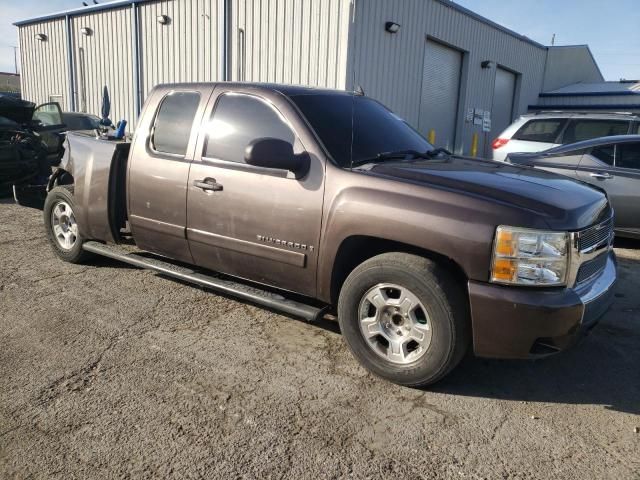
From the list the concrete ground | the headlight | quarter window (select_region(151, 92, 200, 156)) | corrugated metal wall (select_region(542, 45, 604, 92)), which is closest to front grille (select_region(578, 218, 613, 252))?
the headlight

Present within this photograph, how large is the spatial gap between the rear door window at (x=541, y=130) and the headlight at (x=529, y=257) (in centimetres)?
711

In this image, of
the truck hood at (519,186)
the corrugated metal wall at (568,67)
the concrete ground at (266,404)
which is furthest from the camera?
the corrugated metal wall at (568,67)

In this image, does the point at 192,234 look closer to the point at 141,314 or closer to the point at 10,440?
the point at 141,314

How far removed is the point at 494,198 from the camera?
2949 mm

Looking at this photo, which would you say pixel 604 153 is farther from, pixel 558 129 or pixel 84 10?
pixel 84 10

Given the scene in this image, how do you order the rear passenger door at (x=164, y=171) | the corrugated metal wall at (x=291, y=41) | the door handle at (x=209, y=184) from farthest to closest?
the corrugated metal wall at (x=291, y=41), the rear passenger door at (x=164, y=171), the door handle at (x=209, y=184)

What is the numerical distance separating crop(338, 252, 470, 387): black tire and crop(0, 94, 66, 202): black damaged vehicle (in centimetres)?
629

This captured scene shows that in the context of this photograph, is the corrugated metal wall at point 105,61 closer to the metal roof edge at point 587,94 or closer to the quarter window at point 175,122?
the quarter window at point 175,122

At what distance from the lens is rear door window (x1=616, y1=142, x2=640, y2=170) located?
22.6ft

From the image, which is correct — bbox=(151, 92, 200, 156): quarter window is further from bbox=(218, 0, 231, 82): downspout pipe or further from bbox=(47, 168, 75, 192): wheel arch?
bbox=(218, 0, 231, 82): downspout pipe

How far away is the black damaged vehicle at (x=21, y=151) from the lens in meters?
8.30

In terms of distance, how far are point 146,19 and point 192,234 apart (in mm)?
14439

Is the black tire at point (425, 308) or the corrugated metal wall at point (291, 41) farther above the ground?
the corrugated metal wall at point (291, 41)

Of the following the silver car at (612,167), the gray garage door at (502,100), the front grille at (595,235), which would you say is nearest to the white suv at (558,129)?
the silver car at (612,167)
